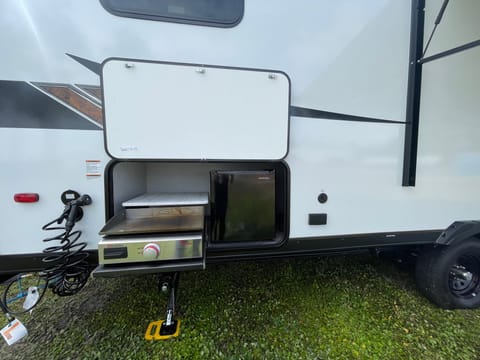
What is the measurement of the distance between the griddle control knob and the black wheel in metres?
2.34

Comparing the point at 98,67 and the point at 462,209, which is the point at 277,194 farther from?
the point at 462,209

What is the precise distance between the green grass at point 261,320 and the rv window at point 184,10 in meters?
2.25

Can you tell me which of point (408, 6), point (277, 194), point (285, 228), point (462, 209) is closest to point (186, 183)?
point (277, 194)

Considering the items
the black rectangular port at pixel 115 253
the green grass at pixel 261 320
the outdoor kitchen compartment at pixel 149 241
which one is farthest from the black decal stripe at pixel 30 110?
the green grass at pixel 261 320

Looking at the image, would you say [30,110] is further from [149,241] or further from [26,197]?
[149,241]

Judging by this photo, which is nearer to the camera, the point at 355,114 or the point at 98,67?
the point at 98,67

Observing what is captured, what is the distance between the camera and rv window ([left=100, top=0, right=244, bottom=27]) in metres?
1.15

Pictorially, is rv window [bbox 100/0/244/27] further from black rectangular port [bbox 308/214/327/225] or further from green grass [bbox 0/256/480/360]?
green grass [bbox 0/256/480/360]

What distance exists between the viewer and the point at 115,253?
109 centimetres

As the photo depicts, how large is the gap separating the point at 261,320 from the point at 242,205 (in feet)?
3.63

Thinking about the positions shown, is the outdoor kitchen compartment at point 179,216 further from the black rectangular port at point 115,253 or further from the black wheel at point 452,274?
the black wheel at point 452,274

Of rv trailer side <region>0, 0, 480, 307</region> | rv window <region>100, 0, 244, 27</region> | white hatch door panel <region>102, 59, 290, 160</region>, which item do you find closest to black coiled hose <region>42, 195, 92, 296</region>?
rv trailer side <region>0, 0, 480, 307</region>

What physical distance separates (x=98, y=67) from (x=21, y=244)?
45.1 inches

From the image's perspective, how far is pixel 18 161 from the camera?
43.7 inches
